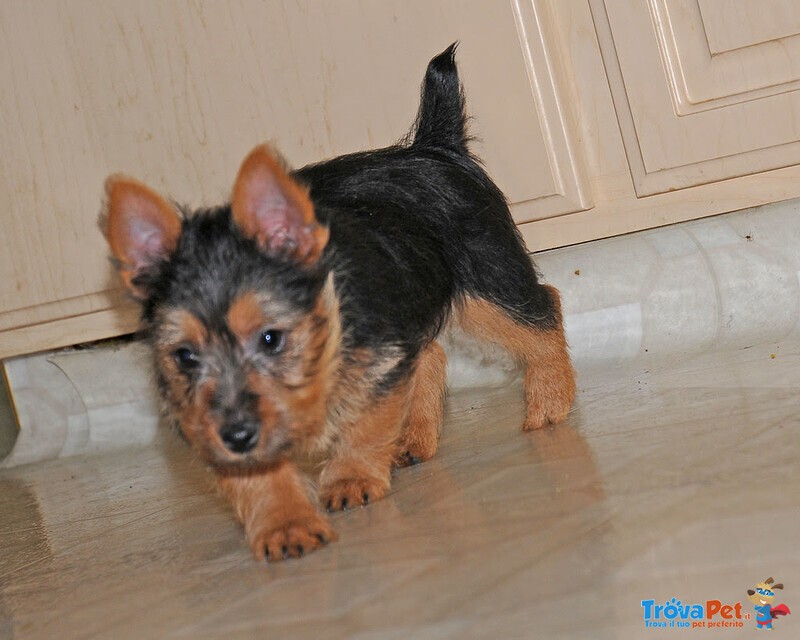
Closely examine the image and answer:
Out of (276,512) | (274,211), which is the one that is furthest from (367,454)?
(274,211)

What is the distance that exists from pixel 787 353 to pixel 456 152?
1135 millimetres

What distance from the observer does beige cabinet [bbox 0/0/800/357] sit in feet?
11.3

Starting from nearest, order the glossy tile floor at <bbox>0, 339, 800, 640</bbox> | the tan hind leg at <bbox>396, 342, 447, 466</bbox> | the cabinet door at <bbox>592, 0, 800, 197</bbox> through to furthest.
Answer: the glossy tile floor at <bbox>0, 339, 800, 640</bbox>
the tan hind leg at <bbox>396, 342, 447, 466</bbox>
the cabinet door at <bbox>592, 0, 800, 197</bbox>

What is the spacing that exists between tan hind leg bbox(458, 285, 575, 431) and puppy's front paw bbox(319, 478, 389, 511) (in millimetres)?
573

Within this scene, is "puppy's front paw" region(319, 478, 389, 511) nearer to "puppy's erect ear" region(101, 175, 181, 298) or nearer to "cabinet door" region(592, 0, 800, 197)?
"puppy's erect ear" region(101, 175, 181, 298)

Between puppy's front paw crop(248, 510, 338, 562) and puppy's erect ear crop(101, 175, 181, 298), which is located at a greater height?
puppy's erect ear crop(101, 175, 181, 298)

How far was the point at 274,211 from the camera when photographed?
229 cm

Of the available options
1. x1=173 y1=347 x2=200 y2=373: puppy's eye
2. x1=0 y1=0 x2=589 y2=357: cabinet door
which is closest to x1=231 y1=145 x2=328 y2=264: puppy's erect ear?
x1=173 y1=347 x2=200 y2=373: puppy's eye

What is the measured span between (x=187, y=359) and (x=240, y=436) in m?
0.27

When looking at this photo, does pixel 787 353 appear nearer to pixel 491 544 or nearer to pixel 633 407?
pixel 633 407

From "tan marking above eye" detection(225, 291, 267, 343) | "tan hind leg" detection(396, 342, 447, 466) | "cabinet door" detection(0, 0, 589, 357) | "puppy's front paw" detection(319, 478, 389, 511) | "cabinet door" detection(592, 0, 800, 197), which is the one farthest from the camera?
"cabinet door" detection(0, 0, 589, 357)

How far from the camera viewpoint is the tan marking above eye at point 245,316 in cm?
216

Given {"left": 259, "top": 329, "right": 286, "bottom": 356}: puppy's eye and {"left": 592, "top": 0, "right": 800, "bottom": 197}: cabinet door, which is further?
{"left": 592, "top": 0, "right": 800, "bottom": 197}: cabinet door

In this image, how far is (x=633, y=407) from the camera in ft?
9.07
